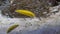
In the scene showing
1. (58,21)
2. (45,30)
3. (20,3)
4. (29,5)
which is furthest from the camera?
(20,3)

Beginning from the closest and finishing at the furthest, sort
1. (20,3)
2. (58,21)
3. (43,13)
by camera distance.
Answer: (58,21) → (43,13) → (20,3)

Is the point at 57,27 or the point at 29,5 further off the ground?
the point at 29,5

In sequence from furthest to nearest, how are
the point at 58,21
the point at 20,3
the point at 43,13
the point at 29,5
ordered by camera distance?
the point at 20,3 < the point at 29,5 < the point at 43,13 < the point at 58,21

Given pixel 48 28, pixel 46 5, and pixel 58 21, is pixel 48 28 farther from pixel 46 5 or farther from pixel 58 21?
pixel 46 5

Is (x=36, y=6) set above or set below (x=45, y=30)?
above

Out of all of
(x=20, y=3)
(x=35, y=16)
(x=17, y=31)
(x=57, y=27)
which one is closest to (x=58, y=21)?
(x=57, y=27)

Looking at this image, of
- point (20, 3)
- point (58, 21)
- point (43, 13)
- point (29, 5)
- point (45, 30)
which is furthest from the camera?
point (20, 3)

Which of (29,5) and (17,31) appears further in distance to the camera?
(29,5)

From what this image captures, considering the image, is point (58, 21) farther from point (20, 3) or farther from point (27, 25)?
point (20, 3)

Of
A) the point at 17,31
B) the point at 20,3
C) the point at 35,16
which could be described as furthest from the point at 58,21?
the point at 20,3
